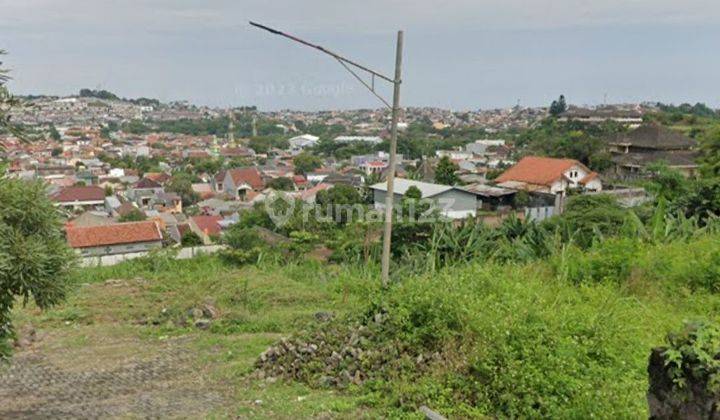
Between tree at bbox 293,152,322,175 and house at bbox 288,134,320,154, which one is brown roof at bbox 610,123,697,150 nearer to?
tree at bbox 293,152,322,175

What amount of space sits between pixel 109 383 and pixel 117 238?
56.6 ft

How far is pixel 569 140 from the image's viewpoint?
40.4 meters

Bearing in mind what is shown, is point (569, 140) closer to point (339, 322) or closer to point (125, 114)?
point (339, 322)

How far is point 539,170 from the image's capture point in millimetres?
33062

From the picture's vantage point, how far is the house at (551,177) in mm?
31266

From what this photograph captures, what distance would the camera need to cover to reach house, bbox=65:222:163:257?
67.8 feet

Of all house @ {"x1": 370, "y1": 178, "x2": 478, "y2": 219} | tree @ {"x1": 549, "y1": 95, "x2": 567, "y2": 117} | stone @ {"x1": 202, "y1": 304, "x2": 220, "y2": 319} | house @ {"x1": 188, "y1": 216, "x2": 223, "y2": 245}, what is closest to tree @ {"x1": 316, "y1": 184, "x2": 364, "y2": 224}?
house @ {"x1": 370, "y1": 178, "x2": 478, "y2": 219}

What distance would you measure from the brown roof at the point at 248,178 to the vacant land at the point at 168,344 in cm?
3913

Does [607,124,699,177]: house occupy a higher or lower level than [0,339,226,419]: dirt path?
higher

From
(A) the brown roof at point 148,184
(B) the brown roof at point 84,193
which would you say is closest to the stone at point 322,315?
(B) the brown roof at point 84,193

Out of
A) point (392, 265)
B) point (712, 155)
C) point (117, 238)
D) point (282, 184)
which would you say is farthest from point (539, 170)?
point (392, 265)

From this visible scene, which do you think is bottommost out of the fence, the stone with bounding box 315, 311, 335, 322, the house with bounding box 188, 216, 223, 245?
the house with bounding box 188, 216, 223, 245

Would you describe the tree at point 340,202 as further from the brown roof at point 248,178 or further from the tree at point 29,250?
the brown roof at point 248,178

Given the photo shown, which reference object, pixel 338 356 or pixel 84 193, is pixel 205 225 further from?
pixel 338 356
